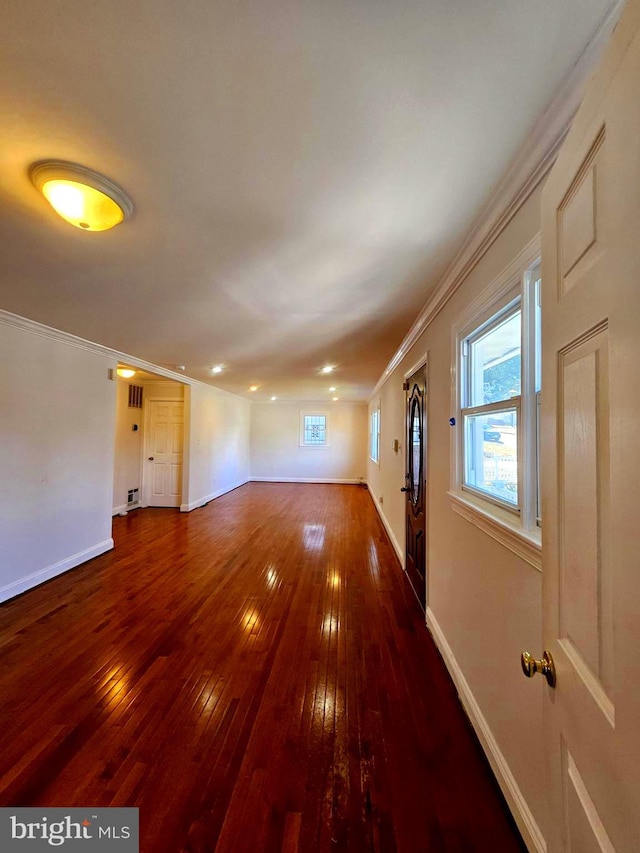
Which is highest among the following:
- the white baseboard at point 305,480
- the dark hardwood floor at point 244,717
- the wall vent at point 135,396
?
the wall vent at point 135,396

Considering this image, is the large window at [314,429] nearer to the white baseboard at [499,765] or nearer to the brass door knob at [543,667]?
the white baseboard at [499,765]

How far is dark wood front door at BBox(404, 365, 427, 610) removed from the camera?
2.80m

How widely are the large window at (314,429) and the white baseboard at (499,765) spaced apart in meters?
7.24

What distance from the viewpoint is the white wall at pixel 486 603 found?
116cm

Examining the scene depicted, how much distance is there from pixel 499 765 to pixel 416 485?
1.94 meters

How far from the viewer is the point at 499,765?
1.33 m

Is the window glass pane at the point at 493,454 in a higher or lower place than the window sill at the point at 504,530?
higher

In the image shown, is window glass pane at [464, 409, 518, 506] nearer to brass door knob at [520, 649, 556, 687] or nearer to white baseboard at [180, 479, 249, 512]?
brass door knob at [520, 649, 556, 687]

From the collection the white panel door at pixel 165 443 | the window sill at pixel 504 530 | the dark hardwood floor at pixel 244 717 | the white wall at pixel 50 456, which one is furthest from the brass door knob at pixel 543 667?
the white panel door at pixel 165 443

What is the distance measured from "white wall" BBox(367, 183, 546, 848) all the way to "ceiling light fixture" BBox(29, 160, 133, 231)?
1.61m

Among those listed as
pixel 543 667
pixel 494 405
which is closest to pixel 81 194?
pixel 494 405

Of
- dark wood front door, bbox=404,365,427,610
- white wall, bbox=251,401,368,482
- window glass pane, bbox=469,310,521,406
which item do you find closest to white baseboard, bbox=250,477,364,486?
white wall, bbox=251,401,368,482

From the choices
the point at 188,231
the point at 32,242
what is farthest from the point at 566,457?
the point at 32,242

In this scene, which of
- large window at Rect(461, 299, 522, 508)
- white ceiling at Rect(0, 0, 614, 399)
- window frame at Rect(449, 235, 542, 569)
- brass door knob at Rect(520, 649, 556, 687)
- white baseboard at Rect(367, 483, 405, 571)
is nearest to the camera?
brass door knob at Rect(520, 649, 556, 687)
